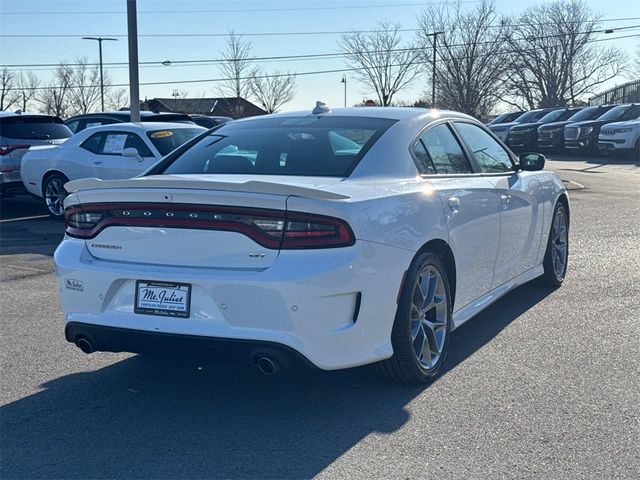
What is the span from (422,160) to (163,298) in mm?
1875

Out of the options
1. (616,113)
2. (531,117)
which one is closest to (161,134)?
(616,113)

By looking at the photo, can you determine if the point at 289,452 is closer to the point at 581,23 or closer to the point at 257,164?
the point at 257,164

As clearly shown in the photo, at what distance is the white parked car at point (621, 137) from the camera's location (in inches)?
993

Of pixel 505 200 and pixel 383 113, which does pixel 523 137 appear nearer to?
pixel 505 200

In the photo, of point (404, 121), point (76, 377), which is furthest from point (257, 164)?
point (76, 377)

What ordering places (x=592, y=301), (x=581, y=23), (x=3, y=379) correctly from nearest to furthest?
1. (x=3, y=379)
2. (x=592, y=301)
3. (x=581, y=23)

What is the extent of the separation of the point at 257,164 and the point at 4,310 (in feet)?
9.71

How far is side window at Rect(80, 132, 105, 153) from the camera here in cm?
1219

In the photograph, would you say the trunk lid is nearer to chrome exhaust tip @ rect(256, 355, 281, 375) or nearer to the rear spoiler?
the rear spoiler

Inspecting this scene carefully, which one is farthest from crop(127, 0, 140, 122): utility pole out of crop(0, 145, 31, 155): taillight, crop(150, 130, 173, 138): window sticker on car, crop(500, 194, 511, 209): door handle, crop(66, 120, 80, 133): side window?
crop(500, 194, 511, 209): door handle

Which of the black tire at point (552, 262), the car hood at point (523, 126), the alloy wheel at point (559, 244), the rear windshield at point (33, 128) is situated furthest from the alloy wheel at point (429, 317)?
the car hood at point (523, 126)

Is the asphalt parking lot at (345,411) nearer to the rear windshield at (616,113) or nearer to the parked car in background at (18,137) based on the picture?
the parked car in background at (18,137)

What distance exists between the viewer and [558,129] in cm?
3016

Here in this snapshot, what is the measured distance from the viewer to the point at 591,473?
3500 millimetres
